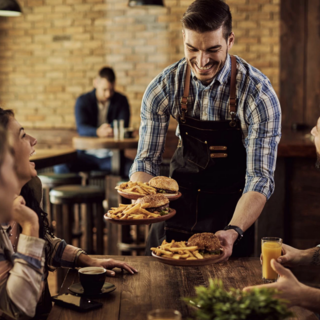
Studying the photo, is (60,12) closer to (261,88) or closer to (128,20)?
(128,20)

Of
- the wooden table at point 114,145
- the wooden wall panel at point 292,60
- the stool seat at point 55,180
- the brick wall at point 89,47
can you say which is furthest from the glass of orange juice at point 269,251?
the brick wall at point 89,47

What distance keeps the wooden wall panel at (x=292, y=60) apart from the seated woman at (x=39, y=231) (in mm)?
4609

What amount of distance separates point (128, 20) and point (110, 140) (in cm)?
276

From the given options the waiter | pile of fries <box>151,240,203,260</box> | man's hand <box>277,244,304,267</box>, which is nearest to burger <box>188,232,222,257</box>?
pile of fries <box>151,240,203,260</box>

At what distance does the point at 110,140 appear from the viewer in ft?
15.8

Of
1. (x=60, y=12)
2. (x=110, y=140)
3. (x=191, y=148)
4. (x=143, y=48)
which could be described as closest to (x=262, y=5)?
(x=143, y=48)

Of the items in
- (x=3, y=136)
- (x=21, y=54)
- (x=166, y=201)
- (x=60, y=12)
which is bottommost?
(x=166, y=201)

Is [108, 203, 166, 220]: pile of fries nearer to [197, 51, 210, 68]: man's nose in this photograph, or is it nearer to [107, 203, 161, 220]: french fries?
[107, 203, 161, 220]: french fries

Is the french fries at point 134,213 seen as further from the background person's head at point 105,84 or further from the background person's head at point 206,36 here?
the background person's head at point 105,84

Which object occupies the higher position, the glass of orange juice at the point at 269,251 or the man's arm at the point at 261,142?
the man's arm at the point at 261,142

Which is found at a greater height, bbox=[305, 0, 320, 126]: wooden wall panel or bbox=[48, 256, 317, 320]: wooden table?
bbox=[305, 0, 320, 126]: wooden wall panel

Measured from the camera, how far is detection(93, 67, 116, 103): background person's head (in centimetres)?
595

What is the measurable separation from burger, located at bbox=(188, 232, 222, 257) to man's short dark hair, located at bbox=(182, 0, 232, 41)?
2.92ft

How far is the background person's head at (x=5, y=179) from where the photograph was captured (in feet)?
4.26
